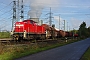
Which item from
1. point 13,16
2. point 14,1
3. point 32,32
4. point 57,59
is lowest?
point 57,59

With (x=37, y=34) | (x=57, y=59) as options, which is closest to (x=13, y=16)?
(x=37, y=34)

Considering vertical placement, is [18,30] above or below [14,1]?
below

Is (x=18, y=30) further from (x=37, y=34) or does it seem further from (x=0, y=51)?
(x=0, y=51)

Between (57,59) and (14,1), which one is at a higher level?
(14,1)

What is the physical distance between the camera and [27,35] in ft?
121

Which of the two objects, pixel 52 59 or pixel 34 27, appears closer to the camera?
pixel 52 59

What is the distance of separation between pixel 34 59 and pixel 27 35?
2194cm

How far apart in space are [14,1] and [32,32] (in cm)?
1624

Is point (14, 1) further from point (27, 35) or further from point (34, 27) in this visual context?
point (27, 35)

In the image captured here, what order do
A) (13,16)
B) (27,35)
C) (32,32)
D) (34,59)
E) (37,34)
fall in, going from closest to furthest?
(34,59), (27,35), (32,32), (37,34), (13,16)

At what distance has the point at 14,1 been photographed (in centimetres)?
5269

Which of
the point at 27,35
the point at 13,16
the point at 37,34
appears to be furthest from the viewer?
the point at 13,16

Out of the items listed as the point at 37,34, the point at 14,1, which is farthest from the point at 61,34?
the point at 37,34

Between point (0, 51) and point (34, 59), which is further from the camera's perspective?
point (0, 51)
